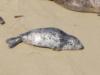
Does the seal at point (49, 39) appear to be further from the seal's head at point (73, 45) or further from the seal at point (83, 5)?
the seal at point (83, 5)

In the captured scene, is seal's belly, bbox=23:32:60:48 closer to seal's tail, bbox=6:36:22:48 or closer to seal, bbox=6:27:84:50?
seal, bbox=6:27:84:50

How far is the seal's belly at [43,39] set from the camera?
6.50 metres

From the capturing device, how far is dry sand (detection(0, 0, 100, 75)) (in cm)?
609

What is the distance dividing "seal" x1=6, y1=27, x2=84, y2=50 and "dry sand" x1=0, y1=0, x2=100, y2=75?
9 centimetres

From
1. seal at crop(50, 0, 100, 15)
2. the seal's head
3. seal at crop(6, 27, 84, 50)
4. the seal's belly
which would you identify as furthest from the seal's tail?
seal at crop(50, 0, 100, 15)

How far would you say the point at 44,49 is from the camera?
6551 millimetres

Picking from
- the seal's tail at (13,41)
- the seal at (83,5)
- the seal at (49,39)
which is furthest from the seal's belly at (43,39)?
the seal at (83,5)

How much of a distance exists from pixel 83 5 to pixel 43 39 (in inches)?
65.3

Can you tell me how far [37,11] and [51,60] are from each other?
5.82 ft

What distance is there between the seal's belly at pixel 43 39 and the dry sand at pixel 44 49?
93 mm

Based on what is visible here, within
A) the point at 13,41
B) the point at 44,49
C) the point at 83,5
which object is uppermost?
the point at 83,5

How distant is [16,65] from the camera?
242 inches

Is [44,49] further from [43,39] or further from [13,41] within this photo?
[13,41]

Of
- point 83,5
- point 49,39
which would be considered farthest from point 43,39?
point 83,5
